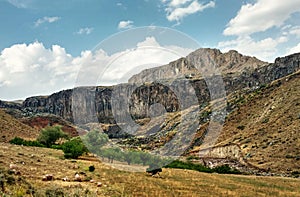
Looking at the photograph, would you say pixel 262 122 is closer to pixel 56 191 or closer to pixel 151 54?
pixel 151 54

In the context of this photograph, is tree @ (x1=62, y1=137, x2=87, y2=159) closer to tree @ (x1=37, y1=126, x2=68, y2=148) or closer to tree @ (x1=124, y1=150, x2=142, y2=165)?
tree @ (x1=124, y1=150, x2=142, y2=165)

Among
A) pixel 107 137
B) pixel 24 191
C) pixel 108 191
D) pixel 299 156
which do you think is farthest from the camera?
pixel 299 156

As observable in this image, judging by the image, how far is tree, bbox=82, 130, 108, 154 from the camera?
46378mm

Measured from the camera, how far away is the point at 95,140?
4706cm

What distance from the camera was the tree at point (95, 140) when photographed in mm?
46378

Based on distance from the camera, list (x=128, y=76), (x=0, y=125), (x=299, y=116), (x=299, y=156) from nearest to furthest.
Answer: (x=128, y=76) → (x=299, y=156) → (x=0, y=125) → (x=299, y=116)

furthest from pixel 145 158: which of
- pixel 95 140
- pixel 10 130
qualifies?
pixel 10 130

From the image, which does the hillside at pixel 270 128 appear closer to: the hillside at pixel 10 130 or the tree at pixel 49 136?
the tree at pixel 49 136

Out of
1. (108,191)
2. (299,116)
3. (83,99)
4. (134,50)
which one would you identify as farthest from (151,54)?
(299,116)

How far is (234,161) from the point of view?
80.0 meters

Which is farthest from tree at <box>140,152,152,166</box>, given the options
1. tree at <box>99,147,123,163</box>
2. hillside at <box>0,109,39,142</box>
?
hillside at <box>0,109,39,142</box>

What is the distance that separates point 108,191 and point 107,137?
2459cm

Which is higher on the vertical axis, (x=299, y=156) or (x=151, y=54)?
(x=151, y=54)

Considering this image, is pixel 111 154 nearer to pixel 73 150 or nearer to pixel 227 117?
pixel 73 150
